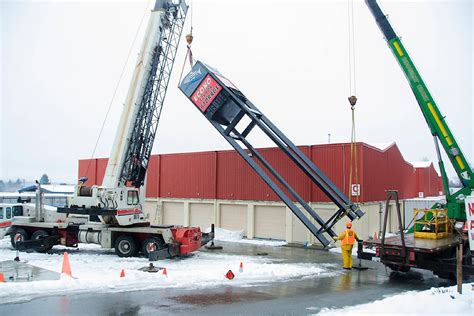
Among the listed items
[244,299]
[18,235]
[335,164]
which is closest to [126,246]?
[18,235]

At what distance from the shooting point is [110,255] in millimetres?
18109

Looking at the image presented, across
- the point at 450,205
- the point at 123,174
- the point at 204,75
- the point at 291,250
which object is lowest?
the point at 291,250

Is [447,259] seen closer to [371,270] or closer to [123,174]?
[371,270]

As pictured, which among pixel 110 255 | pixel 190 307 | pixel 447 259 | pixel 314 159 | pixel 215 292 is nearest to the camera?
pixel 190 307

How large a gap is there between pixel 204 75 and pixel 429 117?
9.95 m

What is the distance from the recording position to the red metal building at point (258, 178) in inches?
882

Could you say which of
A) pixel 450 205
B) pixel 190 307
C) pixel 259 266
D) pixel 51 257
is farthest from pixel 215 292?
pixel 450 205

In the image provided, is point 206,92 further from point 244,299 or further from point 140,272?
point 244,299

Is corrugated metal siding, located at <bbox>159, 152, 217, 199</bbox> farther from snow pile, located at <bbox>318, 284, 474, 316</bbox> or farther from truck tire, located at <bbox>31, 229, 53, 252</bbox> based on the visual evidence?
snow pile, located at <bbox>318, 284, 474, 316</bbox>

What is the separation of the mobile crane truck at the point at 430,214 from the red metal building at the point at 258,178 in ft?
18.9

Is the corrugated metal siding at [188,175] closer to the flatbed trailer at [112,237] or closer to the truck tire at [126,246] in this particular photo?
the flatbed trailer at [112,237]

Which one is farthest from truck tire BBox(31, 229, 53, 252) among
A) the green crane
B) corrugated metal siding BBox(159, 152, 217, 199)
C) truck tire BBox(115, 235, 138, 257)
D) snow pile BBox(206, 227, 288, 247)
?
the green crane

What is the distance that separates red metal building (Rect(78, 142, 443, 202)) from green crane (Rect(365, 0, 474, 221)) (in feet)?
18.6

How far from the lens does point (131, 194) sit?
18.8 meters
